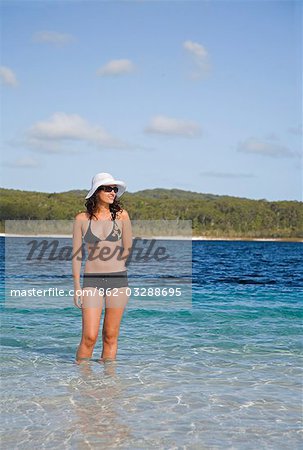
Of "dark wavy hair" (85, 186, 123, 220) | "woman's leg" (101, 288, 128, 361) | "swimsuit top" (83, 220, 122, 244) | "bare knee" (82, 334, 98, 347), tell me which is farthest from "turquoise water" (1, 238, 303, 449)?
"dark wavy hair" (85, 186, 123, 220)

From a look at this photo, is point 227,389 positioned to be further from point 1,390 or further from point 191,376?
point 1,390

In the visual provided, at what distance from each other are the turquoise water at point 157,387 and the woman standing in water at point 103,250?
2.73 feet

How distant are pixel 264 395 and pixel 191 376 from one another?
104cm

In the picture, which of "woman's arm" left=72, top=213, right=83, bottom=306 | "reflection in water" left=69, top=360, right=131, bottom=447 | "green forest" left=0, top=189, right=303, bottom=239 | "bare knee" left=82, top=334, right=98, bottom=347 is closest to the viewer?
"reflection in water" left=69, top=360, right=131, bottom=447

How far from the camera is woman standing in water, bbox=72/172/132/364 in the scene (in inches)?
261

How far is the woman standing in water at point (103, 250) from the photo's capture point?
6633 mm

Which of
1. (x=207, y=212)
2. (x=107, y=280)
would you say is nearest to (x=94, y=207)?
(x=107, y=280)

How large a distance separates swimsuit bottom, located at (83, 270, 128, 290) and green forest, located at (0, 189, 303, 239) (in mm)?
126661

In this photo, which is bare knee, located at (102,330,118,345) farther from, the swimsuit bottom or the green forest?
the green forest

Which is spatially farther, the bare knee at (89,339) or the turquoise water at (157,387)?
the bare knee at (89,339)

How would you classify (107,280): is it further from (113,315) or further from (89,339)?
(89,339)

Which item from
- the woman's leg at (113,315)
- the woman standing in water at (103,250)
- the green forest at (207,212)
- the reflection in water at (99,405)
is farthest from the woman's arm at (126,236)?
the green forest at (207,212)

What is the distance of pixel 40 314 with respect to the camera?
1221 centimetres

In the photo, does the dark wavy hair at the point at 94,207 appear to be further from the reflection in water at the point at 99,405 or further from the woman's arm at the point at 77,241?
the reflection in water at the point at 99,405
